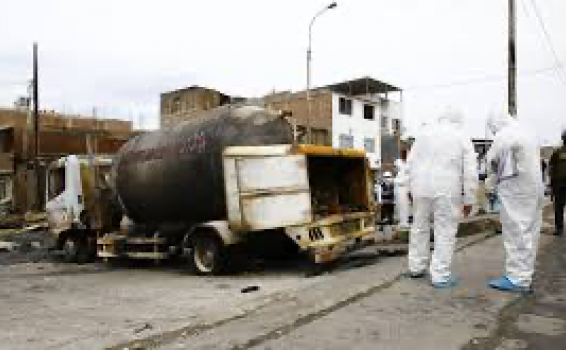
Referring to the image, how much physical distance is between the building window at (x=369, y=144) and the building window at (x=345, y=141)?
90.4 inches

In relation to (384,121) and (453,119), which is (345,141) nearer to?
(384,121)

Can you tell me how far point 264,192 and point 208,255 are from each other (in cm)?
162

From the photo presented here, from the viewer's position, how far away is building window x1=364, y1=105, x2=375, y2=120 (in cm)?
4431

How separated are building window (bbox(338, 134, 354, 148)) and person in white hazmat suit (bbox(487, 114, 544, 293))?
115ft

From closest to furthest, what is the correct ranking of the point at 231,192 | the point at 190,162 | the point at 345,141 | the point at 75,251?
1. the point at 231,192
2. the point at 190,162
3. the point at 75,251
4. the point at 345,141

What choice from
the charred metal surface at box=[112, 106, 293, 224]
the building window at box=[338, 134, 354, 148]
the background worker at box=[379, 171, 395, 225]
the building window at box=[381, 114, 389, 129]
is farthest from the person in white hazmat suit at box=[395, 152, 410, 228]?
the building window at box=[381, 114, 389, 129]

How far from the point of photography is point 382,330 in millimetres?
4008

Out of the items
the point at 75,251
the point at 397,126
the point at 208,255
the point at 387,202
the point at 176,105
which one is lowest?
the point at 75,251

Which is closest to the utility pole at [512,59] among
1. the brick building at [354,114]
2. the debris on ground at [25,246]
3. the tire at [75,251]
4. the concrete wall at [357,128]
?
the tire at [75,251]

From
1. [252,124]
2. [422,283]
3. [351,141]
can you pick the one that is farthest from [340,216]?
[351,141]

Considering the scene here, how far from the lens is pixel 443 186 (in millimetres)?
5395

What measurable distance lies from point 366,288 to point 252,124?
12.6 ft

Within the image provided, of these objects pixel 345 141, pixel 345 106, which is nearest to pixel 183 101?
pixel 345 106

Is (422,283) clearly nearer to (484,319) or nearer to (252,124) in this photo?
(484,319)
